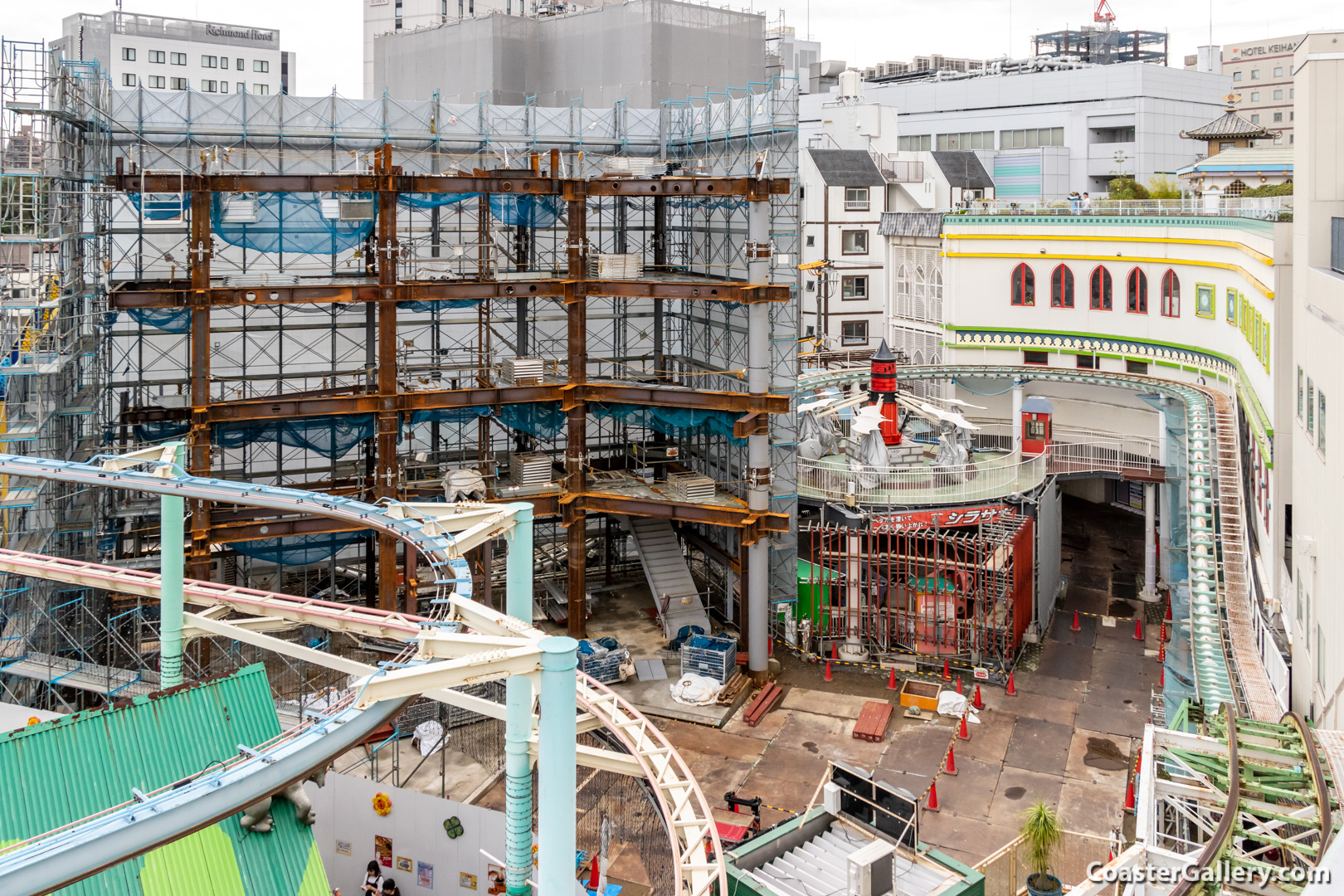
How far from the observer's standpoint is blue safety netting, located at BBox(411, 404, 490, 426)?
41531 mm

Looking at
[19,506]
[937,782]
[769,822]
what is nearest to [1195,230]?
[937,782]

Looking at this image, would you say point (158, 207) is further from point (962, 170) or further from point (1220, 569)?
point (962, 170)

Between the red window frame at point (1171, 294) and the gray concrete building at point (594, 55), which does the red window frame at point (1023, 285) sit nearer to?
the red window frame at point (1171, 294)

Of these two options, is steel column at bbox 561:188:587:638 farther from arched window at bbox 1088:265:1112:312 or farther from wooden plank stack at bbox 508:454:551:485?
arched window at bbox 1088:265:1112:312

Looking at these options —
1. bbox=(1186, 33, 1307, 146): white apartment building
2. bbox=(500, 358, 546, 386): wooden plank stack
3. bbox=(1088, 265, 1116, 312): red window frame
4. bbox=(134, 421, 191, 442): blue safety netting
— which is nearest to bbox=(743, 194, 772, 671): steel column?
bbox=(500, 358, 546, 386): wooden plank stack

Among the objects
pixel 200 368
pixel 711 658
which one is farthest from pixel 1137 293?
pixel 200 368

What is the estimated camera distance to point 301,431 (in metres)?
39.9

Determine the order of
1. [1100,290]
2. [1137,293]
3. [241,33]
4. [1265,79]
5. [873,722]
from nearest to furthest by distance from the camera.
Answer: [873,722] → [1137,293] → [1100,290] → [241,33] → [1265,79]

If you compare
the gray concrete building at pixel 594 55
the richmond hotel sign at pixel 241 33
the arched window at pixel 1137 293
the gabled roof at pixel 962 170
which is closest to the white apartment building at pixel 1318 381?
the arched window at pixel 1137 293

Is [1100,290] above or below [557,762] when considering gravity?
above

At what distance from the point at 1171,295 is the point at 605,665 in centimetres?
2806

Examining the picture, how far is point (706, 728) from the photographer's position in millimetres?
36312

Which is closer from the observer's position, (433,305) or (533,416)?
(533,416)

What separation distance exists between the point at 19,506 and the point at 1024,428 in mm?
31698
